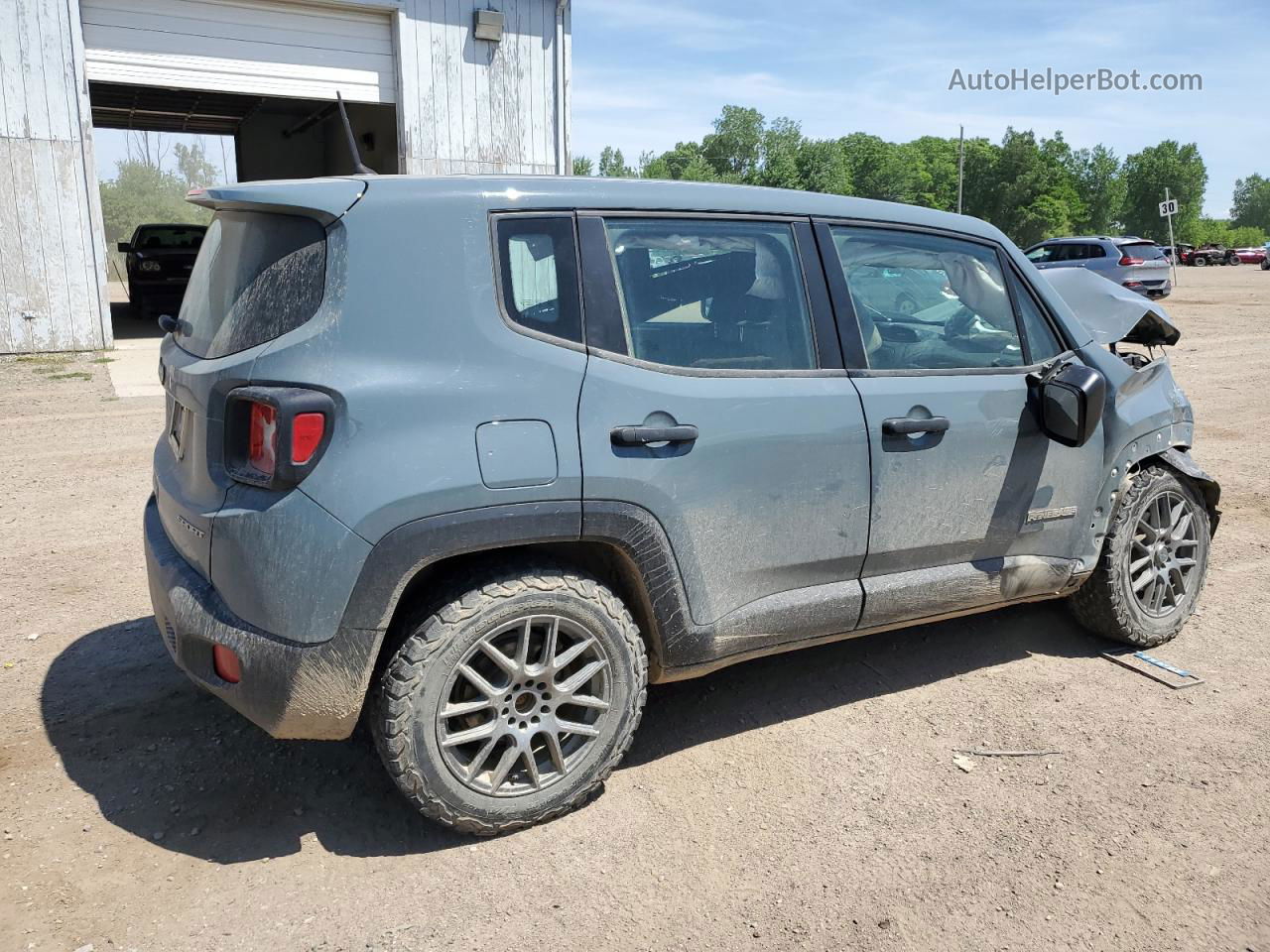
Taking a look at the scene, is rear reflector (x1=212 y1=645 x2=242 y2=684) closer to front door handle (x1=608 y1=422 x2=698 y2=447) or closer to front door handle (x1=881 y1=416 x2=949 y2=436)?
front door handle (x1=608 y1=422 x2=698 y2=447)

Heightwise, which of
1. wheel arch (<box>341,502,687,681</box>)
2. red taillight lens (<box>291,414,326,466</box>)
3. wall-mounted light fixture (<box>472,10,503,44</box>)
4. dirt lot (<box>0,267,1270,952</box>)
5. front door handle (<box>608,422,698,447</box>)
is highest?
wall-mounted light fixture (<box>472,10,503,44</box>)

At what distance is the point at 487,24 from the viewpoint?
1406 centimetres

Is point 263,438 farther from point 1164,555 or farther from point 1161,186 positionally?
point 1161,186

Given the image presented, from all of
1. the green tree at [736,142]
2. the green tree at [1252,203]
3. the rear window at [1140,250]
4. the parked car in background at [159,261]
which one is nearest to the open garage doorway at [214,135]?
the parked car in background at [159,261]

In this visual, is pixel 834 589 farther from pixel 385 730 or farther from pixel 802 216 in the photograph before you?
pixel 385 730

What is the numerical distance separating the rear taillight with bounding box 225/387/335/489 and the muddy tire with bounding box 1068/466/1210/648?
3059 mm

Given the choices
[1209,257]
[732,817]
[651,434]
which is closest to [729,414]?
[651,434]

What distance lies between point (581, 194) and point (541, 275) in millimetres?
292

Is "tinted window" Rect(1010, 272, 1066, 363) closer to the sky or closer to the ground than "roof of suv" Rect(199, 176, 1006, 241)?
closer to the ground

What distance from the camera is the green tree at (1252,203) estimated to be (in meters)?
136

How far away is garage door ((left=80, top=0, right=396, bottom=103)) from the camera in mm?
12688

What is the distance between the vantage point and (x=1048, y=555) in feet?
12.5

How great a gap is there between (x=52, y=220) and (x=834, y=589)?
42.0 feet

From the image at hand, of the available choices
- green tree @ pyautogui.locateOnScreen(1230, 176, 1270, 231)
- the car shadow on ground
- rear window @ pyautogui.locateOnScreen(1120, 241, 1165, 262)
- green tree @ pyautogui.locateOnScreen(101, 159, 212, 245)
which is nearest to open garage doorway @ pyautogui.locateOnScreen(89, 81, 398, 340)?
the car shadow on ground
